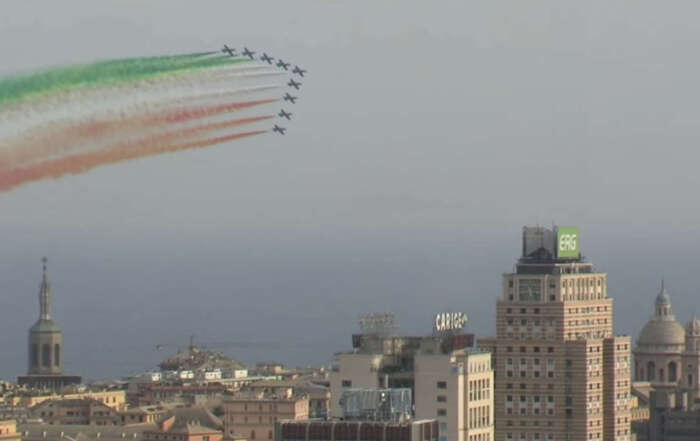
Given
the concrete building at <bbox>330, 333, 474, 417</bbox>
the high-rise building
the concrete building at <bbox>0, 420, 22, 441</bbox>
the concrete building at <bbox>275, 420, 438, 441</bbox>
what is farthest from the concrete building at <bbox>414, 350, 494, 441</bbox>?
the concrete building at <bbox>0, 420, 22, 441</bbox>

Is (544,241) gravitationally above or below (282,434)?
above

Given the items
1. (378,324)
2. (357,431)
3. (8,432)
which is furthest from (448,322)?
(8,432)

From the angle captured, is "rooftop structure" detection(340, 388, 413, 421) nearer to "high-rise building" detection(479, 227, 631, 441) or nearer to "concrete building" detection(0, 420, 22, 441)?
"high-rise building" detection(479, 227, 631, 441)

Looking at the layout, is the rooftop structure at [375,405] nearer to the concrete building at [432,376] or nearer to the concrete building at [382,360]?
the concrete building at [432,376]

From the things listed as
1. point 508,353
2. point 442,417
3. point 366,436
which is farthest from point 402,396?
point 508,353

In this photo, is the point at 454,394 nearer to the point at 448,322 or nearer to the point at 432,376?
the point at 432,376

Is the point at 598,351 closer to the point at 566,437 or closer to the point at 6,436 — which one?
the point at 566,437

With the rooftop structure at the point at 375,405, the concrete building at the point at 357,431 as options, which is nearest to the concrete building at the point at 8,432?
the rooftop structure at the point at 375,405
